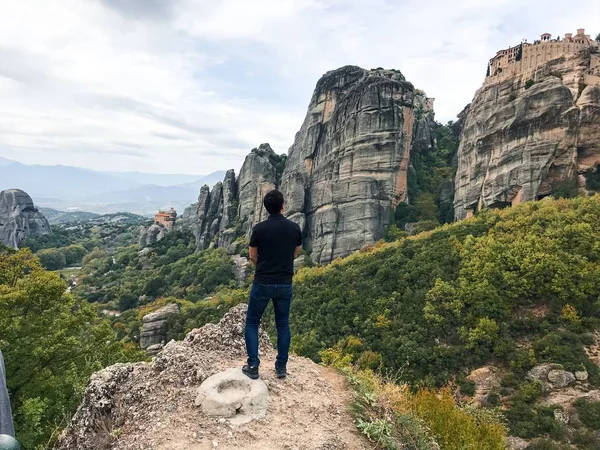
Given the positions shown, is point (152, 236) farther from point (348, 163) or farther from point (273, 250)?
point (273, 250)

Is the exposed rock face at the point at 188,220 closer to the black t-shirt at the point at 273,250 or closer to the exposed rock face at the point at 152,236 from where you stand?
the exposed rock face at the point at 152,236

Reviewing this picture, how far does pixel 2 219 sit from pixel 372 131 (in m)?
88.8

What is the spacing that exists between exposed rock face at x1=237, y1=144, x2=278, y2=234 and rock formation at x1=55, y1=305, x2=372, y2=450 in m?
44.4

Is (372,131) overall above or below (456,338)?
above

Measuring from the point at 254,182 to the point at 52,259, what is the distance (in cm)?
4762

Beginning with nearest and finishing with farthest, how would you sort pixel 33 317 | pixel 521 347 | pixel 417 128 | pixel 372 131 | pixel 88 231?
pixel 33 317
pixel 521 347
pixel 372 131
pixel 417 128
pixel 88 231

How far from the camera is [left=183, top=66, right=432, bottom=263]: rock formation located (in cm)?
3941

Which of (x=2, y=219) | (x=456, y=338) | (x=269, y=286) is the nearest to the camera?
(x=269, y=286)

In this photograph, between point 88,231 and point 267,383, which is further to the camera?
point 88,231

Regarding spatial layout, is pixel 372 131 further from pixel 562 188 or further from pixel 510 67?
pixel 562 188

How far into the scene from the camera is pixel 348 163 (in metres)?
40.5

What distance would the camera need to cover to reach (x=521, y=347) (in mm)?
16062

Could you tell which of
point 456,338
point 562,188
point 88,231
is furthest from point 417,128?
point 88,231

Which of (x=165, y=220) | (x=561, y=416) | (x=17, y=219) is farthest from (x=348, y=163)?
(x=17, y=219)
